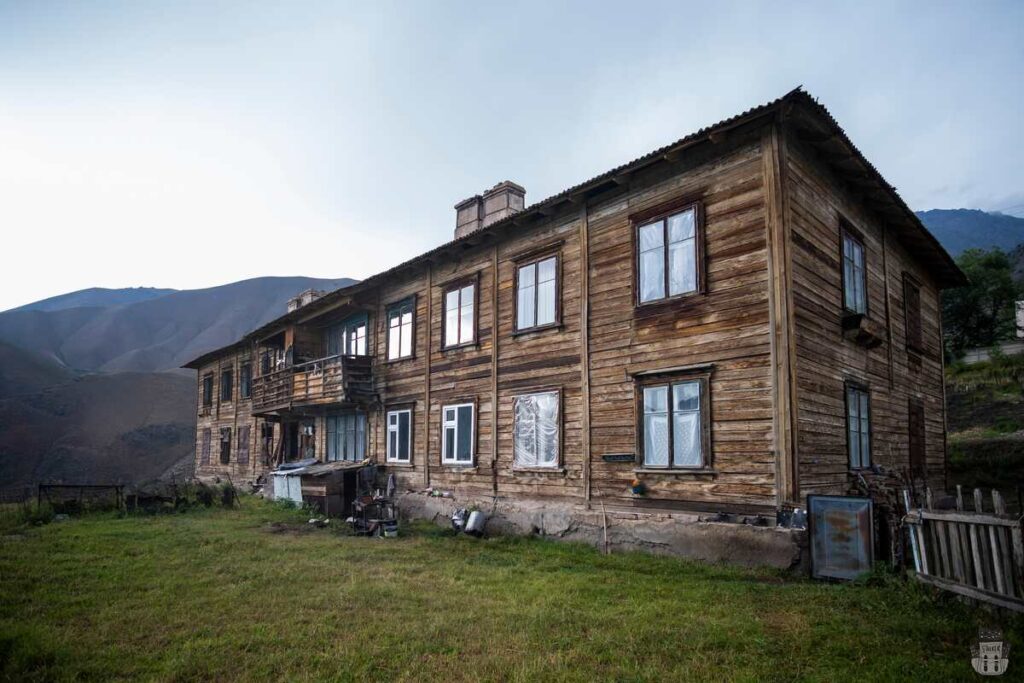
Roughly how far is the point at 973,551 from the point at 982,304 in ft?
129

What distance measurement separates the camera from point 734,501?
439 inches

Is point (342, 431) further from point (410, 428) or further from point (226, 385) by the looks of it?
point (226, 385)

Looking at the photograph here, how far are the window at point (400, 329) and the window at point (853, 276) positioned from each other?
459 inches

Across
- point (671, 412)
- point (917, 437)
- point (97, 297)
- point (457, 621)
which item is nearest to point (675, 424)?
point (671, 412)

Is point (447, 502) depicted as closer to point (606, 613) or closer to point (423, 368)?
point (423, 368)

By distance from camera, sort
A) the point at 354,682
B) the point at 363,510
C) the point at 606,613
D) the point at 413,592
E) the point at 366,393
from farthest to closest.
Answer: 1. the point at 366,393
2. the point at 363,510
3. the point at 413,592
4. the point at 606,613
5. the point at 354,682

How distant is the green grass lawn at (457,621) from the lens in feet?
20.1

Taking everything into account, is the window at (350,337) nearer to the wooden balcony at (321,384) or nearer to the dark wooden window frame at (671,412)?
the wooden balcony at (321,384)

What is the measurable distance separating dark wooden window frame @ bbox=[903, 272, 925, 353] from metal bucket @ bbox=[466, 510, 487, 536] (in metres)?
11.2

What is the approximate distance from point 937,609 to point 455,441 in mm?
11887

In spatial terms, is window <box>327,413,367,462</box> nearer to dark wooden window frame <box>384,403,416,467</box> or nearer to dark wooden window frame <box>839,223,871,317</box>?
dark wooden window frame <box>384,403,416,467</box>

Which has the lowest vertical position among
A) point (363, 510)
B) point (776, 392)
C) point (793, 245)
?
point (363, 510)

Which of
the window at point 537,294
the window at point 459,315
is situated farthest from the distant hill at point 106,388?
the window at point 537,294

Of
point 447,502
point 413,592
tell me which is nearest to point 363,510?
point 447,502
